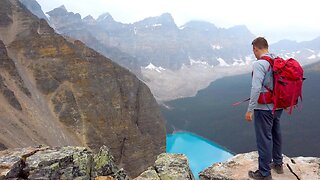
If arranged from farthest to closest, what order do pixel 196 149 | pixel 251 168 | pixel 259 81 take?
1. pixel 196 149
2. pixel 251 168
3. pixel 259 81

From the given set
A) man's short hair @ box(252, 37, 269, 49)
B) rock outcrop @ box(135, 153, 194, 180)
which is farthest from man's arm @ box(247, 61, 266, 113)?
rock outcrop @ box(135, 153, 194, 180)

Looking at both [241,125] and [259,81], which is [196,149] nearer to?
[241,125]

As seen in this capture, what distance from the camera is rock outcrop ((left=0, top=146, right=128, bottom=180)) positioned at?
13.3 metres

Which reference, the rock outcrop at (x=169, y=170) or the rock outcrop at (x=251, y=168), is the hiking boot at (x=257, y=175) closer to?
the rock outcrop at (x=251, y=168)

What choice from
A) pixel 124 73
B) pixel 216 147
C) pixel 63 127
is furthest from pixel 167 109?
pixel 63 127

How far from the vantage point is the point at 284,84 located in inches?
388

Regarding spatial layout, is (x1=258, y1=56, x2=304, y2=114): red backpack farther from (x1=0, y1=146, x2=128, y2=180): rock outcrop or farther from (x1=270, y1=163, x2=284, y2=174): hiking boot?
(x1=0, y1=146, x2=128, y2=180): rock outcrop

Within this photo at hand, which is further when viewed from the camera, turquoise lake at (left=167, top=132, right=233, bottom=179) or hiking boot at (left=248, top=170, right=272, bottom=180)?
turquoise lake at (left=167, top=132, right=233, bottom=179)

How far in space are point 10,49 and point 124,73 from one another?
23183 millimetres

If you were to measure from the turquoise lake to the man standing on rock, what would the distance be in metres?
94.8

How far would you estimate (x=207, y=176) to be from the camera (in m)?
11.4

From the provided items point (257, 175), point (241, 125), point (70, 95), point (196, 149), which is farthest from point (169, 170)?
point (241, 125)

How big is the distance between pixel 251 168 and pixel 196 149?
120 meters

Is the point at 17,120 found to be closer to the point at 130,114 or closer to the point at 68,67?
the point at 68,67
